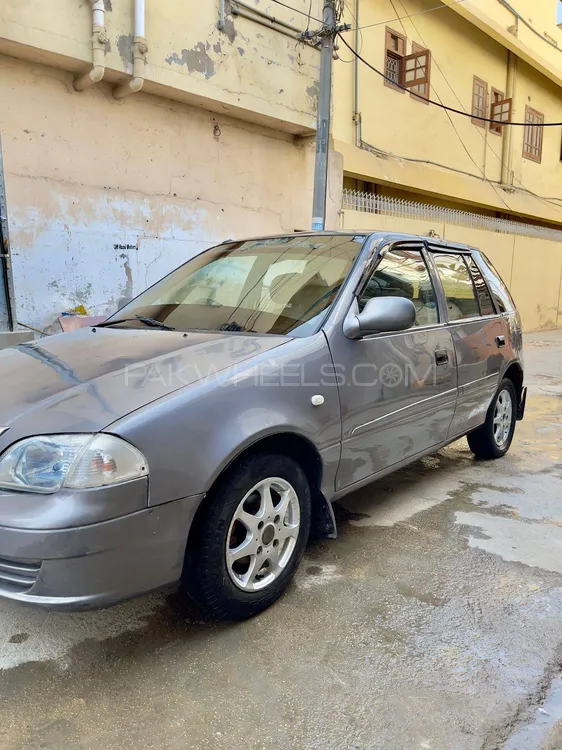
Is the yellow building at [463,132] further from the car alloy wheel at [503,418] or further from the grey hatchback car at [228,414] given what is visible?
the grey hatchback car at [228,414]

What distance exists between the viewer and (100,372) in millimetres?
2260

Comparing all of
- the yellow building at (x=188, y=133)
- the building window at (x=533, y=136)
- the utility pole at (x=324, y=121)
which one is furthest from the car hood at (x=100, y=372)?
the building window at (x=533, y=136)

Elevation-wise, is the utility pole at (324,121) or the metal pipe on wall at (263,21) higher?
the metal pipe on wall at (263,21)

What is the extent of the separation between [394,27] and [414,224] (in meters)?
4.45

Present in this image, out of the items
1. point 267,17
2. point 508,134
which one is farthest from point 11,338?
point 508,134

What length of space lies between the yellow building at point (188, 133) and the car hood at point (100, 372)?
4.29 meters

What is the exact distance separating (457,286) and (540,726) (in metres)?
2.75

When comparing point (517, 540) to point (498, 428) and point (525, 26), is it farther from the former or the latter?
point (525, 26)

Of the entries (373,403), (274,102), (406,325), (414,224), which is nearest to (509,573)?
(373,403)

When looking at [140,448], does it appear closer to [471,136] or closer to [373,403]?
[373,403]

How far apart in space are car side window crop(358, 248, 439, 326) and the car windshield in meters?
0.18

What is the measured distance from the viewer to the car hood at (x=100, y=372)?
1.94 m

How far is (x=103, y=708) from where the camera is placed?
1861 mm

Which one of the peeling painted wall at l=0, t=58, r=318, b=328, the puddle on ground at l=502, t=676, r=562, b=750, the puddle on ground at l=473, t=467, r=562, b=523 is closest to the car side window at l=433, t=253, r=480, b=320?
the puddle on ground at l=473, t=467, r=562, b=523
